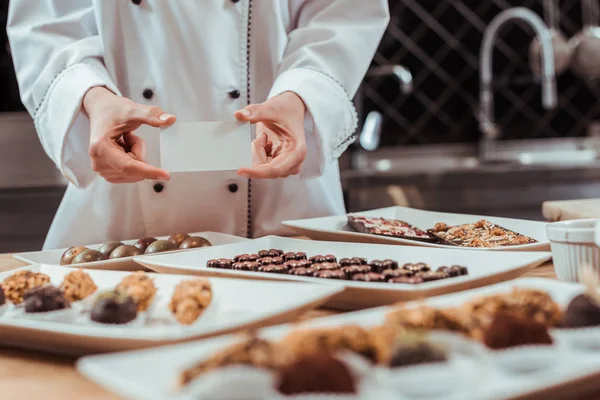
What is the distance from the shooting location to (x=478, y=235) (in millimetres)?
1236

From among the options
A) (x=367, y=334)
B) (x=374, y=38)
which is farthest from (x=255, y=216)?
(x=367, y=334)

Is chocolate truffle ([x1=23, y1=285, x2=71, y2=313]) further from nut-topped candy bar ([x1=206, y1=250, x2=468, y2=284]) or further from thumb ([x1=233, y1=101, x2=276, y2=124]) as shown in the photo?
thumb ([x1=233, y1=101, x2=276, y2=124])

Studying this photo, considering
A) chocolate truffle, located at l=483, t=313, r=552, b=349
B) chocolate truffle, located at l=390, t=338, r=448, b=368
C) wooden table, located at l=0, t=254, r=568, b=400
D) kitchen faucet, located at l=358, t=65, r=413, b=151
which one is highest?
kitchen faucet, located at l=358, t=65, r=413, b=151

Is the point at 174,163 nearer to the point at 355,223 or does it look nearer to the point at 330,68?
the point at 355,223

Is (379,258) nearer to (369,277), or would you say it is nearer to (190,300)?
(369,277)

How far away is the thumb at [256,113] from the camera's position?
45.6 inches

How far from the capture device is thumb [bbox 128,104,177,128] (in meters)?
1.12

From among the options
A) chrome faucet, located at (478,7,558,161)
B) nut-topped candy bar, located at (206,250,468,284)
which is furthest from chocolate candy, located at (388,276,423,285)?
chrome faucet, located at (478,7,558,161)

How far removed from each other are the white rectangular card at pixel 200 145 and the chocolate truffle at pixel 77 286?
0.29 meters

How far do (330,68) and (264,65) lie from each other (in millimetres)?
145

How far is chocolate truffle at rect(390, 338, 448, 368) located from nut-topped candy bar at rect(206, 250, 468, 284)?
302 mm

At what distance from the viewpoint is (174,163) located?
1128 millimetres

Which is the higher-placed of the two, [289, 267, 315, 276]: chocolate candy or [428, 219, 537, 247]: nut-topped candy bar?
[428, 219, 537, 247]: nut-topped candy bar

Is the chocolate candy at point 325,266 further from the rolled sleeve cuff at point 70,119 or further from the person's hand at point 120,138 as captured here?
the rolled sleeve cuff at point 70,119
